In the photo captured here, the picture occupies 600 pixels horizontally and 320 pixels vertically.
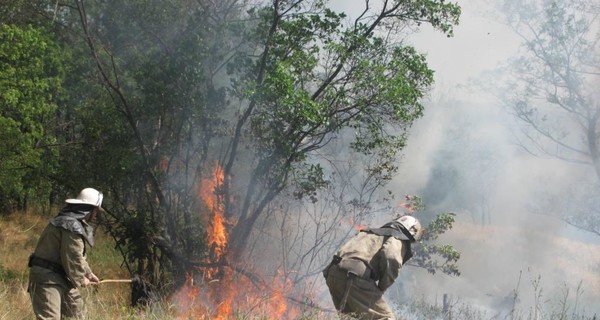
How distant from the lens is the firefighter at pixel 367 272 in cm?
607

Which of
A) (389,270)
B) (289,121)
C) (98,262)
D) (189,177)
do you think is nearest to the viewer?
(389,270)

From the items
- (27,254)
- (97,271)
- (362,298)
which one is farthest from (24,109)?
(362,298)

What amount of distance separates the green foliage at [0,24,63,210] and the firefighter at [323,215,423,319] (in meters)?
7.44

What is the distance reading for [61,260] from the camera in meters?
5.89

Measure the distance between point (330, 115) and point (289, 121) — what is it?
0.64 meters

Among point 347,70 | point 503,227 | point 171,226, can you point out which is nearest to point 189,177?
point 171,226

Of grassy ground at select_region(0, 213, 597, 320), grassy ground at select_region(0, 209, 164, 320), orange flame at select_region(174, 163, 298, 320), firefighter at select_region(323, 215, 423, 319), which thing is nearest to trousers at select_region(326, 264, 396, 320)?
firefighter at select_region(323, 215, 423, 319)

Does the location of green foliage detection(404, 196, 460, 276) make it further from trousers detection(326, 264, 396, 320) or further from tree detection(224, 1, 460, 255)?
trousers detection(326, 264, 396, 320)

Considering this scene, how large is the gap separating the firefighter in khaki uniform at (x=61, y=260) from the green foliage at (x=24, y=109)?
640 cm

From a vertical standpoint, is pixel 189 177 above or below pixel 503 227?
below

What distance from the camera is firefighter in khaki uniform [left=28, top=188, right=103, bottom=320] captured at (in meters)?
5.81

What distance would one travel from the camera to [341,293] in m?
6.22

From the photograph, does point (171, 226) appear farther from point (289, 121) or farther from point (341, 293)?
point (341, 293)

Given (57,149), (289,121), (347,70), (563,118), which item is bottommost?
(57,149)
